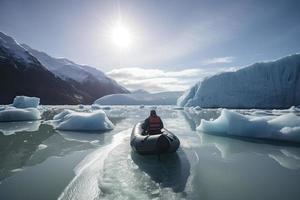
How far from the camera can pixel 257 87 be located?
36.2 metres

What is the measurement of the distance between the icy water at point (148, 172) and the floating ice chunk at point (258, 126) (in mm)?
872

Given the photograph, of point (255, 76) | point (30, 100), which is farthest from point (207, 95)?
point (30, 100)

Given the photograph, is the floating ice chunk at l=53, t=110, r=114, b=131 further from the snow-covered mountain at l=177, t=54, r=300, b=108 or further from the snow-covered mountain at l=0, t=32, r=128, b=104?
the snow-covered mountain at l=0, t=32, r=128, b=104

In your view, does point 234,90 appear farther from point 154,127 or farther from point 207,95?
point 154,127

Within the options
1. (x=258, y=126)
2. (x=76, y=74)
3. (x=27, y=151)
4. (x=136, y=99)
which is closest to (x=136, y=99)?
(x=136, y=99)

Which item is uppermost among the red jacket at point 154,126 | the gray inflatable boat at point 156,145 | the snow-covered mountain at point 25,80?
the snow-covered mountain at point 25,80

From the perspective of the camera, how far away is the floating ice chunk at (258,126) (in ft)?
27.5

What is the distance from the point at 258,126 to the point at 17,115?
16773 mm

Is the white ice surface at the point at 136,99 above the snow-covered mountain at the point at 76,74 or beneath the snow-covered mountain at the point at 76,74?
beneath

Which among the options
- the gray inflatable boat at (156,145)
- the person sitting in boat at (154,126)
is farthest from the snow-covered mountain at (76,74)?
the gray inflatable boat at (156,145)

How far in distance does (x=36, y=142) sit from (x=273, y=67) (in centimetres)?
3682

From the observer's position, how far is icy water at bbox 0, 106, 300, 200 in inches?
149

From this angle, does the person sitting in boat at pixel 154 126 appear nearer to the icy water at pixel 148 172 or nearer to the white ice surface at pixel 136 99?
the icy water at pixel 148 172

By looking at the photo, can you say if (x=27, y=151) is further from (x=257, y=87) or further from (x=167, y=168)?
(x=257, y=87)
